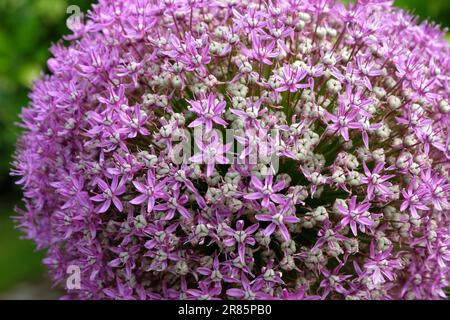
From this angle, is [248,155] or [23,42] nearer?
[248,155]

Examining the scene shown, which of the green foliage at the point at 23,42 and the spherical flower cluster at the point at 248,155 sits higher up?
the green foliage at the point at 23,42

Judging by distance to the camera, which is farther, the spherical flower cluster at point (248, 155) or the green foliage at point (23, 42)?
the green foliage at point (23, 42)

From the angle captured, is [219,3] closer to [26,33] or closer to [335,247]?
[335,247]

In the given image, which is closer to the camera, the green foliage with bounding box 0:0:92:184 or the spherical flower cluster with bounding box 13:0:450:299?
the spherical flower cluster with bounding box 13:0:450:299

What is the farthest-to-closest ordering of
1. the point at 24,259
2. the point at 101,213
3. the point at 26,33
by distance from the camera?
the point at 24,259, the point at 26,33, the point at 101,213

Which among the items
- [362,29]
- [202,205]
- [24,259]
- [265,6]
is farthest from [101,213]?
[24,259]

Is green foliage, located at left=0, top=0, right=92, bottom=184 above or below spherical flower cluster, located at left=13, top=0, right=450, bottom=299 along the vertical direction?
above
